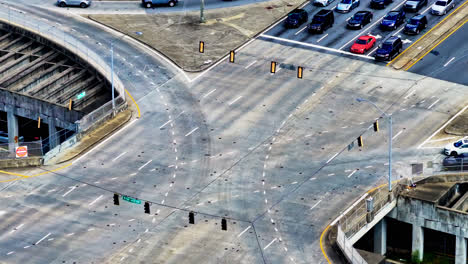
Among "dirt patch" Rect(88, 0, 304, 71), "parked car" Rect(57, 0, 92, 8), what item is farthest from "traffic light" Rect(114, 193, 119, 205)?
"parked car" Rect(57, 0, 92, 8)

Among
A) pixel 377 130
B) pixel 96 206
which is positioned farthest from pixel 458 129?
pixel 96 206

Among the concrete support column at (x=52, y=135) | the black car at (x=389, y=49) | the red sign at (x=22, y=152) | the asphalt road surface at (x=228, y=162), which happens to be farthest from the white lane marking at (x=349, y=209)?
the concrete support column at (x=52, y=135)

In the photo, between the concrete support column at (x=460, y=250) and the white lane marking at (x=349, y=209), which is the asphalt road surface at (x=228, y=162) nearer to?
the white lane marking at (x=349, y=209)

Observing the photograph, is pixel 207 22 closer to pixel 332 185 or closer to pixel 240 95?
pixel 240 95

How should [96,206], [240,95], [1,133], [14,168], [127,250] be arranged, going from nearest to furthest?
[127,250] → [96,206] → [14,168] → [240,95] → [1,133]

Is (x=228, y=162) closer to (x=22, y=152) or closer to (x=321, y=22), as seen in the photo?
(x=22, y=152)
